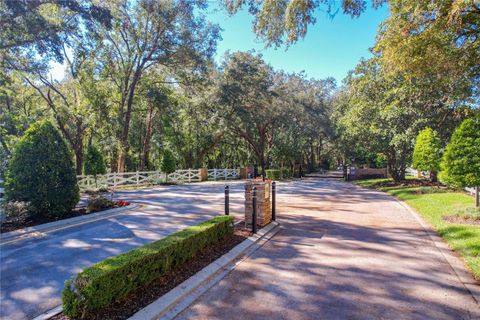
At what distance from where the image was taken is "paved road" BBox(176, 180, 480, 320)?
335 cm

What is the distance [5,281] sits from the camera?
4.03 metres

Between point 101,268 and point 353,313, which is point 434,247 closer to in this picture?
point 353,313

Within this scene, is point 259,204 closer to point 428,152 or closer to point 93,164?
point 428,152

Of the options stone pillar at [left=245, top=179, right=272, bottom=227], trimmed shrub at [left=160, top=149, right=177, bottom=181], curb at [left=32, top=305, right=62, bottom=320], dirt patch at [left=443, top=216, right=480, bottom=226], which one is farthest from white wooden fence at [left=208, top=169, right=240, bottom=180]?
curb at [left=32, top=305, right=62, bottom=320]

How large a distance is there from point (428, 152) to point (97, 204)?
14689 mm

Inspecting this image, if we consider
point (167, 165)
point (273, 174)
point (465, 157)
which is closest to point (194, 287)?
point (465, 157)

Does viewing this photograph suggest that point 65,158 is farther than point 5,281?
Yes

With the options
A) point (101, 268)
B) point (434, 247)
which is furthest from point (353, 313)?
point (434, 247)

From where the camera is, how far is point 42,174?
7.52 metres

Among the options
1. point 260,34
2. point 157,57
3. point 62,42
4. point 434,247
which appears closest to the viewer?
point 434,247

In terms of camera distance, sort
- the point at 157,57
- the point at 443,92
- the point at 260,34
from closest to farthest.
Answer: the point at 260,34 < the point at 443,92 < the point at 157,57

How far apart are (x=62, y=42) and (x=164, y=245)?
12.5 m

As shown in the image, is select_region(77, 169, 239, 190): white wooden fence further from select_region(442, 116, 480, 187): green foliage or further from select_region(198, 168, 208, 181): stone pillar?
select_region(442, 116, 480, 187): green foliage

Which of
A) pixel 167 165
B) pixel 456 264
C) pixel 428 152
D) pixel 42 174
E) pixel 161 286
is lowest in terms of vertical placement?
pixel 456 264
